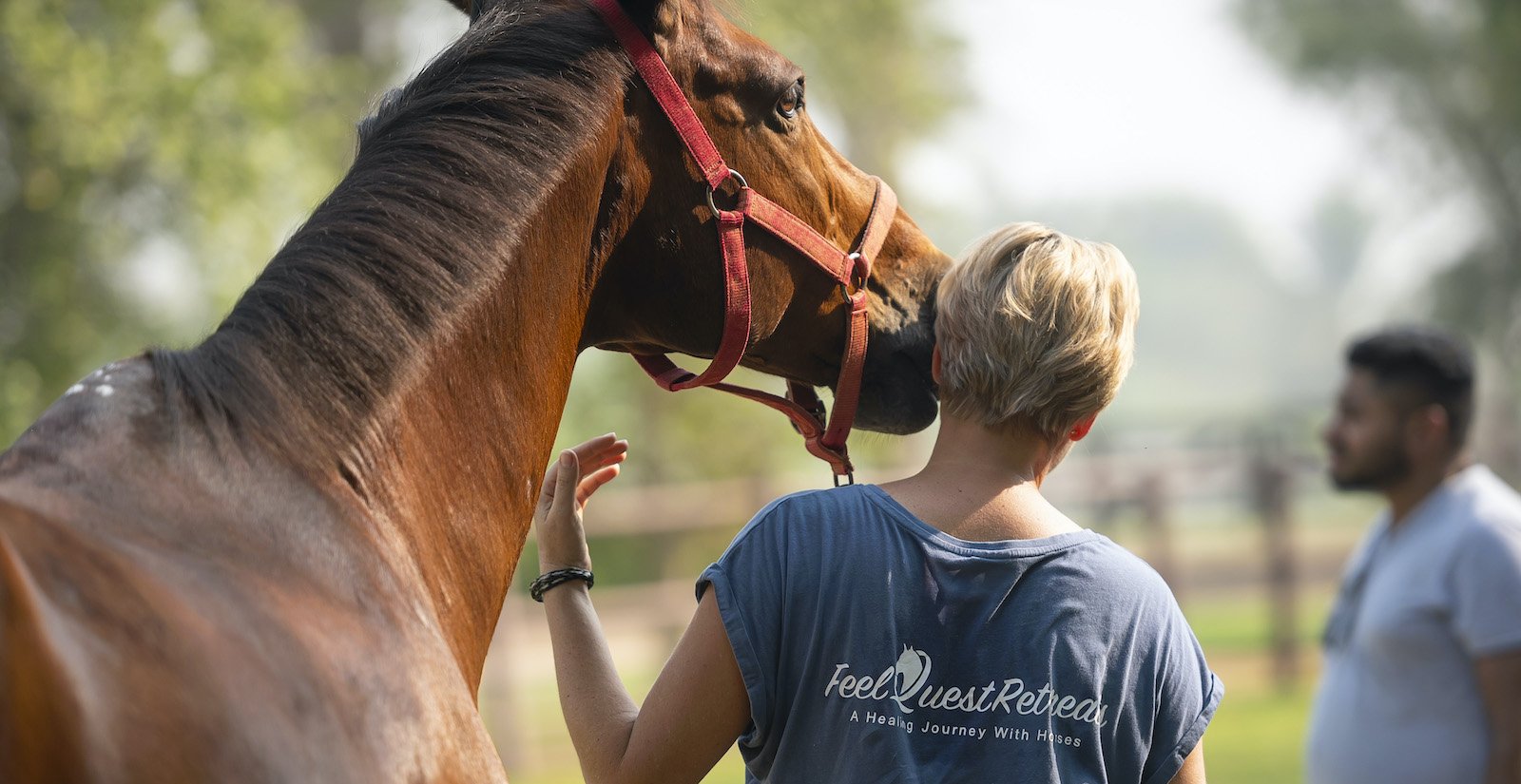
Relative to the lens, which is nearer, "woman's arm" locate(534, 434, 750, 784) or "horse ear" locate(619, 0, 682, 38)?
"woman's arm" locate(534, 434, 750, 784)

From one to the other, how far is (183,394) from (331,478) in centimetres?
20

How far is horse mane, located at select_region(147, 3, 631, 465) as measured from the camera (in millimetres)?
1600

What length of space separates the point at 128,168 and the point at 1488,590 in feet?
26.6

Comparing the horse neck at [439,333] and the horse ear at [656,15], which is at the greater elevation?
the horse ear at [656,15]

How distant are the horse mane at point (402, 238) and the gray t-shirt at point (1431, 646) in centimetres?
323

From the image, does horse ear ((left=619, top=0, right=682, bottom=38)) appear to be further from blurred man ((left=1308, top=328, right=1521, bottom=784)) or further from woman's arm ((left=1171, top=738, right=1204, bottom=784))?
blurred man ((left=1308, top=328, right=1521, bottom=784))

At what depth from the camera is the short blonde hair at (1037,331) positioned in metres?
1.87

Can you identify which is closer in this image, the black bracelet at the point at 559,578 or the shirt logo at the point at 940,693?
the shirt logo at the point at 940,693

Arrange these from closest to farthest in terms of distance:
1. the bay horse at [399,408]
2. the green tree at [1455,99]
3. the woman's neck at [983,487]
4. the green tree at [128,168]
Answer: the bay horse at [399,408], the woman's neck at [983,487], the green tree at [128,168], the green tree at [1455,99]

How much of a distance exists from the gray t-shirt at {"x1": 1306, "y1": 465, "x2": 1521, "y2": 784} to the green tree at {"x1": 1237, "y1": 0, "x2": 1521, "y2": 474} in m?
20.3

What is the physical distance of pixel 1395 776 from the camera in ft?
13.1

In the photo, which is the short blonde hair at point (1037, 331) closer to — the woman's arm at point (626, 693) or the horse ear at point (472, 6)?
the woman's arm at point (626, 693)

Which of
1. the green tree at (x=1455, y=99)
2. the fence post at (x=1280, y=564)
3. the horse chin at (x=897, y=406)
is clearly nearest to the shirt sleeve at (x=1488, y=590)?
the horse chin at (x=897, y=406)

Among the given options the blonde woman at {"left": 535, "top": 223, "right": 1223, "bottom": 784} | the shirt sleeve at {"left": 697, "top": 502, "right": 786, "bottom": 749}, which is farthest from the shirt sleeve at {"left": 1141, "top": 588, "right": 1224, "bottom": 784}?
the shirt sleeve at {"left": 697, "top": 502, "right": 786, "bottom": 749}
